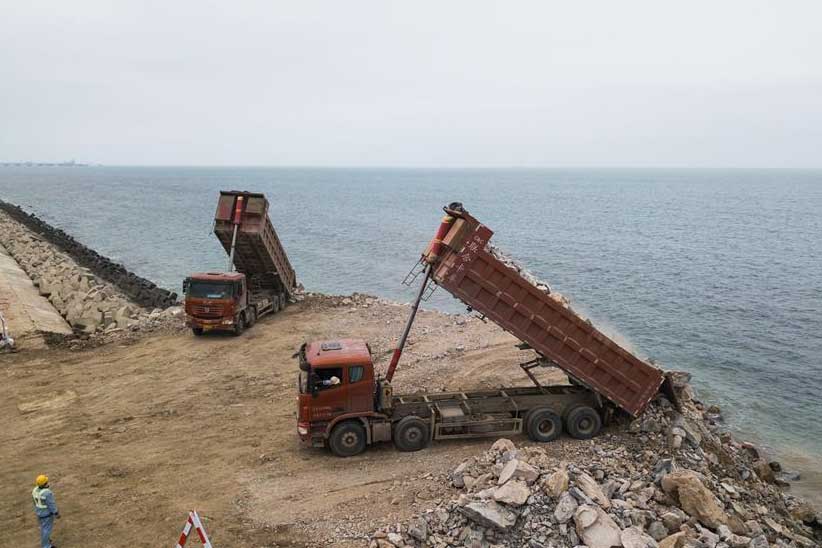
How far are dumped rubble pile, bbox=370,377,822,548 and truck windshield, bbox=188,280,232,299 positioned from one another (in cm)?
1270

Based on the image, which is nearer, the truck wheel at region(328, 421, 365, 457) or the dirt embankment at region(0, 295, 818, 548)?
the dirt embankment at region(0, 295, 818, 548)

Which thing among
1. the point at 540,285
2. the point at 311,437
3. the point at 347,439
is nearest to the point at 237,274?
the point at 311,437

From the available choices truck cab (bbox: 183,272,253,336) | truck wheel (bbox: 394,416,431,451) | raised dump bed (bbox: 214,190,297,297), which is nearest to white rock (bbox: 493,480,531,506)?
truck wheel (bbox: 394,416,431,451)

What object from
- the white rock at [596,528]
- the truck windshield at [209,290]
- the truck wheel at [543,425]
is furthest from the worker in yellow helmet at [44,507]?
the truck windshield at [209,290]

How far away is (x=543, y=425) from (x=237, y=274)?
42.9 feet

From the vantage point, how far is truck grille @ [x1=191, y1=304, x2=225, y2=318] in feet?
70.3

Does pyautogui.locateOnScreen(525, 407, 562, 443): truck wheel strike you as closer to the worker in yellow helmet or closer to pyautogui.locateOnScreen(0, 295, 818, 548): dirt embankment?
pyautogui.locateOnScreen(0, 295, 818, 548): dirt embankment

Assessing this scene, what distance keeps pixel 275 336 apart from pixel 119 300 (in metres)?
10.8

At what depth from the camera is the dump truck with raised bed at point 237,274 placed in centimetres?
2150

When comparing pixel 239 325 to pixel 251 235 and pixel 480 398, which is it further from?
pixel 480 398

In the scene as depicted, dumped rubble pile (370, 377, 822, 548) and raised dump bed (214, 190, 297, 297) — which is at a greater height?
raised dump bed (214, 190, 297, 297)

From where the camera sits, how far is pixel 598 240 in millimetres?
63375

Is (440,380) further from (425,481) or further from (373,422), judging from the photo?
(425,481)

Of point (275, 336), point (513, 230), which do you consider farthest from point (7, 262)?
point (513, 230)
